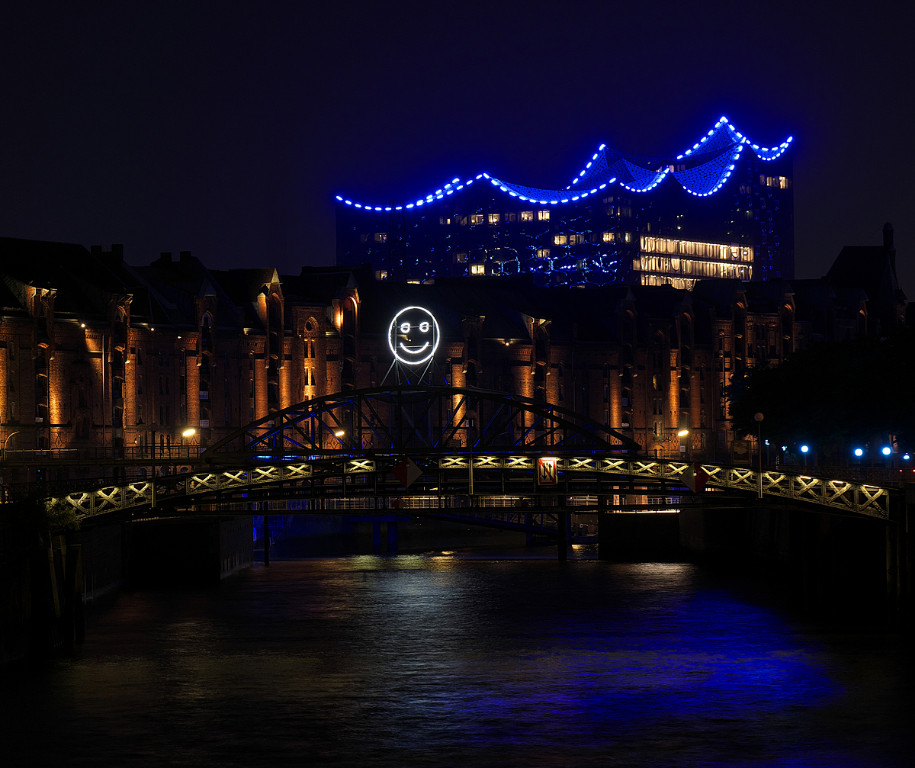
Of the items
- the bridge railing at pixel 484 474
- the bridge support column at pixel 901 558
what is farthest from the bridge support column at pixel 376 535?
the bridge support column at pixel 901 558

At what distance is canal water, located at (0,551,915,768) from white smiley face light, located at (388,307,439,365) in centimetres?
5920

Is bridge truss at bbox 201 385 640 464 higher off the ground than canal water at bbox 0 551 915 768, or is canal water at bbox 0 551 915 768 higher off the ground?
bridge truss at bbox 201 385 640 464

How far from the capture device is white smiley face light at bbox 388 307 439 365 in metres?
165

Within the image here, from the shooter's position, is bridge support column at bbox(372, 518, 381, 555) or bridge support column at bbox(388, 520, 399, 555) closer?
bridge support column at bbox(388, 520, 399, 555)

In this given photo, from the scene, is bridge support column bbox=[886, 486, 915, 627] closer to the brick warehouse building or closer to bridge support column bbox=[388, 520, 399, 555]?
the brick warehouse building

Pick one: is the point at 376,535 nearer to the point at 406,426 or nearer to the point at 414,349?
the point at 414,349

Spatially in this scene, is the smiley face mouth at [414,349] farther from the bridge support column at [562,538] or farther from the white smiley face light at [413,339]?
the bridge support column at [562,538]

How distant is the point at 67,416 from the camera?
139 metres

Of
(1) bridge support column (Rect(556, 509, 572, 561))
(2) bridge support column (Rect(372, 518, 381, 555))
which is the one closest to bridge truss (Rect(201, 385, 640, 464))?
(1) bridge support column (Rect(556, 509, 572, 561))

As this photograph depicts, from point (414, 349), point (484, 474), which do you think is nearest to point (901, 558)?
point (484, 474)

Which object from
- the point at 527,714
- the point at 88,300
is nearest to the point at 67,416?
the point at 88,300

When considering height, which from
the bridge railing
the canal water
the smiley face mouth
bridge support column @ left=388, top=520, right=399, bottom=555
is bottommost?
the canal water

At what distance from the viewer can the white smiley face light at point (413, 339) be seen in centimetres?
16500

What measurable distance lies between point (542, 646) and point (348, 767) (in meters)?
25.9
